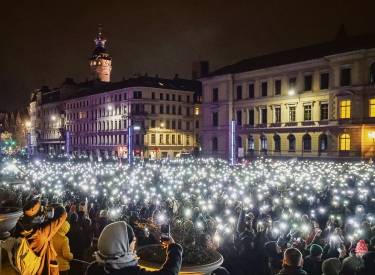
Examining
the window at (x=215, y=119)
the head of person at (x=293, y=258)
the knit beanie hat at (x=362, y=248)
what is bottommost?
the knit beanie hat at (x=362, y=248)

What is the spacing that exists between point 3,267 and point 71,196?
8.01m

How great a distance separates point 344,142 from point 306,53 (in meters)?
14.1

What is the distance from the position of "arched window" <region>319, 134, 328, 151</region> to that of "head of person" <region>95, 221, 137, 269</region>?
44479mm

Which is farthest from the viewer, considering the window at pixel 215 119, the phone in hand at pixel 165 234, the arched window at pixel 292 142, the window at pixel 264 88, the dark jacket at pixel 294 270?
the window at pixel 215 119

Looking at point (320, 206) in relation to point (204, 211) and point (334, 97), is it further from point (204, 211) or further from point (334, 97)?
point (334, 97)

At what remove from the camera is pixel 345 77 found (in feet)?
143

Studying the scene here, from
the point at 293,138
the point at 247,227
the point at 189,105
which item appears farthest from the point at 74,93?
the point at 247,227

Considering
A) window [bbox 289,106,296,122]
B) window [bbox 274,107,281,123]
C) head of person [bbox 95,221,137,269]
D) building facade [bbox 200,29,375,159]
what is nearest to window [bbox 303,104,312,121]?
building facade [bbox 200,29,375,159]

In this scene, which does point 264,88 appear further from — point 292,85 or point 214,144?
point 214,144

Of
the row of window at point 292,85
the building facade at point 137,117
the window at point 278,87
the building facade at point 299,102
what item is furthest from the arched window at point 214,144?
the window at point 278,87

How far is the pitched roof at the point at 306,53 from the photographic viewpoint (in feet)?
146

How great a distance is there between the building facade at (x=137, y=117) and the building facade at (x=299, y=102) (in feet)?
47.5

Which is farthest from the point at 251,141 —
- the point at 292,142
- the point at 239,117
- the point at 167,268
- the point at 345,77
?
the point at 167,268

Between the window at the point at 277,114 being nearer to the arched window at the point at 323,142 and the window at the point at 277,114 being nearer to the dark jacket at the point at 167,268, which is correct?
the arched window at the point at 323,142
